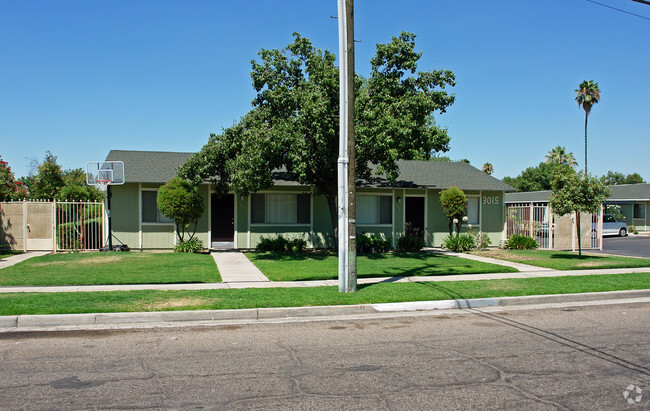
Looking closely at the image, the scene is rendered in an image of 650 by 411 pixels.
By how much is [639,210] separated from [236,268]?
38320 millimetres

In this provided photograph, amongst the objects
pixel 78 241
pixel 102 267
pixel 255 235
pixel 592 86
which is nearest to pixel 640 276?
pixel 255 235

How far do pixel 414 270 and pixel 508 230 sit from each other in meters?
9.93

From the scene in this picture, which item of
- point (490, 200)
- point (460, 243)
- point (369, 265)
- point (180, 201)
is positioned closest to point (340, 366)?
point (369, 265)

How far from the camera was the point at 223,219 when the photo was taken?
20375 mm

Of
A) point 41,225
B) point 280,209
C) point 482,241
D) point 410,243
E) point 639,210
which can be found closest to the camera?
point 41,225

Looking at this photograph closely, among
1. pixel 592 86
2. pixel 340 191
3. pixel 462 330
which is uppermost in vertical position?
pixel 592 86

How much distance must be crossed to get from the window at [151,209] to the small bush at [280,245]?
3724 millimetres

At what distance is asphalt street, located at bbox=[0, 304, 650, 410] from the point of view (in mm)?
4809

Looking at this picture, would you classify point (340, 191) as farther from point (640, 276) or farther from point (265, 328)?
point (640, 276)

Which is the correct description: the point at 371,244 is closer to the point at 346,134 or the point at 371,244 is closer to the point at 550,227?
the point at 550,227

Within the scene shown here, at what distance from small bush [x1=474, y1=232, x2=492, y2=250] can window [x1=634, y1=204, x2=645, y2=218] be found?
87.0ft

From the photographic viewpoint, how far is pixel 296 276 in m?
13.2

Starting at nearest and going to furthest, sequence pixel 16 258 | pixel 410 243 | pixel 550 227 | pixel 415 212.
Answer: pixel 16 258 < pixel 410 243 < pixel 550 227 < pixel 415 212

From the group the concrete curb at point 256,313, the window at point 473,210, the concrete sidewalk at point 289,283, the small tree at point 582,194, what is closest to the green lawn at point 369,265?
the concrete sidewalk at point 289,283
